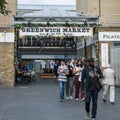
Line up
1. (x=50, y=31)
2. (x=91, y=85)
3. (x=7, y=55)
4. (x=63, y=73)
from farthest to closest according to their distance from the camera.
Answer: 1. (x=50, y=31)
2. (x=7, y=55)
3. (x=63, y=73)
4. (x=91, y=85)

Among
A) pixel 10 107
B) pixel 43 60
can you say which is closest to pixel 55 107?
pixel 10 107

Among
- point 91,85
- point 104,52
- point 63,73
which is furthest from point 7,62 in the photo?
point 91,85

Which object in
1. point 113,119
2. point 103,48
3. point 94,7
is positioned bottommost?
point 113,119

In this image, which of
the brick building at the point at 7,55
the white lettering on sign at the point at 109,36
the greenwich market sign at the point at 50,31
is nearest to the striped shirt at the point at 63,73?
the brick building at the point at 7,55

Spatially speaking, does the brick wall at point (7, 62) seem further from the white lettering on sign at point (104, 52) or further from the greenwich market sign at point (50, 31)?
the white lettering on sign at point (104, 52)

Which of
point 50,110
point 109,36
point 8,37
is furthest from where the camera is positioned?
point 109,36

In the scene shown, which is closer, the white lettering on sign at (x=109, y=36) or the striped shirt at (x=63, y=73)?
the striped shirt at (x=63, y=73)

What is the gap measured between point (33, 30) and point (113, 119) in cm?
1768

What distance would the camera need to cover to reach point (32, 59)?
70688 mm

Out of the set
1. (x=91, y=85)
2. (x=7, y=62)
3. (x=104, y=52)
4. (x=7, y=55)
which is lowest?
(x=91, y=85)

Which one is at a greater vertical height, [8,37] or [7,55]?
[8,37]

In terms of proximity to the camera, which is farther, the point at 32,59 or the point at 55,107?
the point at 32,59

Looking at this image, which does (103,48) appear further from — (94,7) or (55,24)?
(94,7)

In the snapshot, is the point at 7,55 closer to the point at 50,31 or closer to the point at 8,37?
the point at 8,37
